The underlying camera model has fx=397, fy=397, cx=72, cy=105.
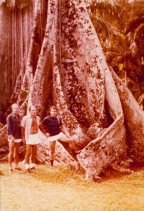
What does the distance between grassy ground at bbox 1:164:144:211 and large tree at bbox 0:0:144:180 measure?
0.92 ft

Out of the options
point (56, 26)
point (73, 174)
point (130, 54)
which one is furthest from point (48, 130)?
point (130, 54)

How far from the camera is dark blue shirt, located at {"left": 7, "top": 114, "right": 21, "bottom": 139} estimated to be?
14.5 feet

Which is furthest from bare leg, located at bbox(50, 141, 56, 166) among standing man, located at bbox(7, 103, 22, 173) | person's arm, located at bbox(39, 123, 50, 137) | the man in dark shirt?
standing man, located at bbox(7, 103, 22, 173)

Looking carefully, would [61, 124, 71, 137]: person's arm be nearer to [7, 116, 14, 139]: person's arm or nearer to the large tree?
the large tree

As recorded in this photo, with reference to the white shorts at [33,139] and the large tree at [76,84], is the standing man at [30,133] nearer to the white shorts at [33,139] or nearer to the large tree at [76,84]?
the white shorts at [33,139]

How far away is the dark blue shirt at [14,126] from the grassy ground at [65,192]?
0.41m

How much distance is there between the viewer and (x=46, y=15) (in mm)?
4941

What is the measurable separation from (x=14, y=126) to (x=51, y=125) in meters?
Answer: 0.45

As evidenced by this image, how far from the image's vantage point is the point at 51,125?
4648 millimetres

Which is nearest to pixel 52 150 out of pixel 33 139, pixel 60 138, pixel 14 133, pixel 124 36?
pixel 60 138

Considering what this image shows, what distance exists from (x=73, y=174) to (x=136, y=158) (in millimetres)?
934

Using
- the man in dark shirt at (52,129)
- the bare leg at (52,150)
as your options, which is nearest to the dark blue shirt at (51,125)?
the man in dark shirt at (52,129)

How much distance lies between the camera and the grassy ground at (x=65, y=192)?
162 inches

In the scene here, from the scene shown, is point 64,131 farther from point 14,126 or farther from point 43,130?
point 14,126
